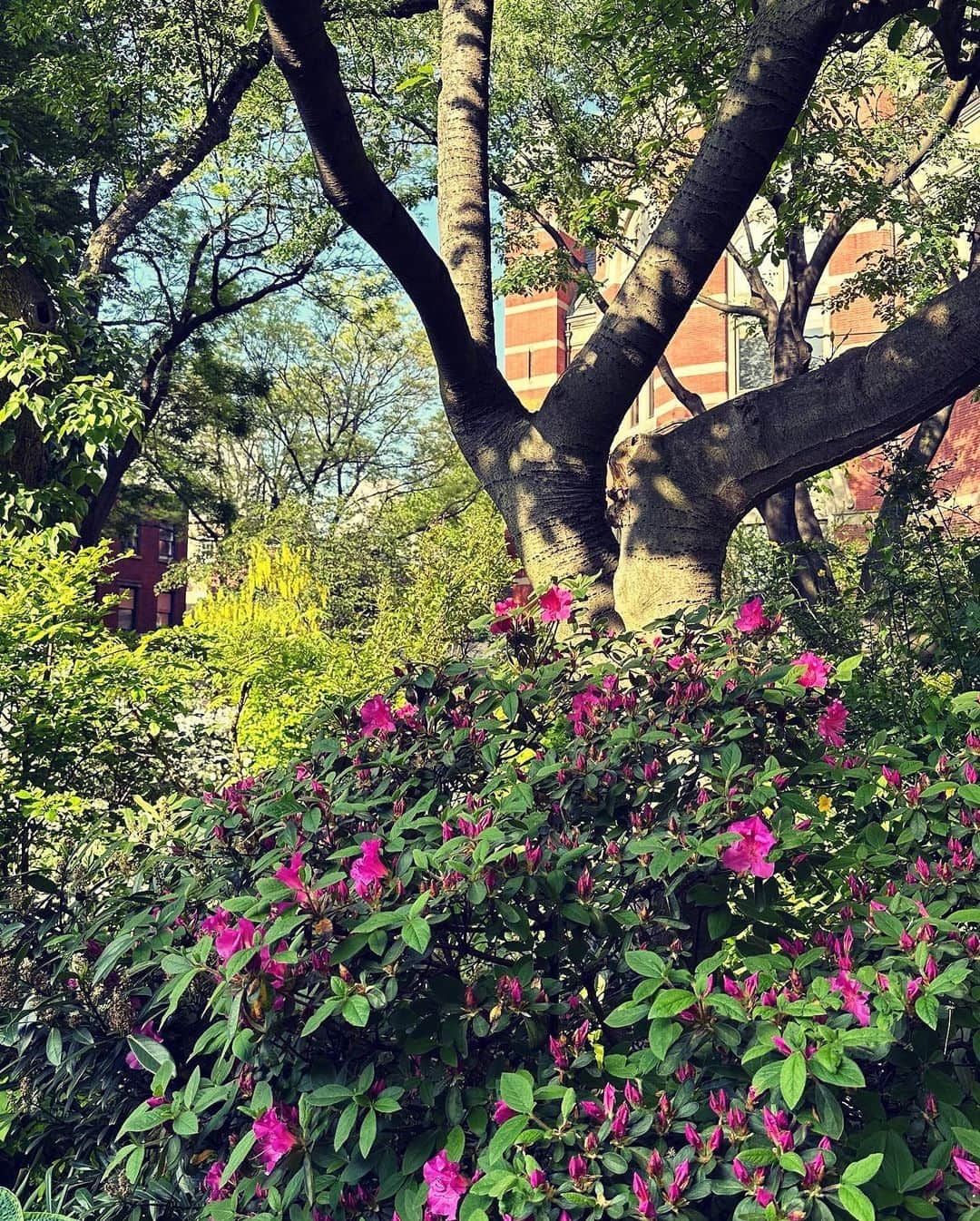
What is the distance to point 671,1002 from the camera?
1533 mm

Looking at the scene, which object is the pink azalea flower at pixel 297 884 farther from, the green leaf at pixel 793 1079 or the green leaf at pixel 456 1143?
the green leaf at pixel 793 1079

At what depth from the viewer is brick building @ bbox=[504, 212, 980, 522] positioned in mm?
17359

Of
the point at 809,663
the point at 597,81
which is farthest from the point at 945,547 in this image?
the point at 597,81

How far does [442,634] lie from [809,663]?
12357mm

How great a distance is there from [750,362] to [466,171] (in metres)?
19.0

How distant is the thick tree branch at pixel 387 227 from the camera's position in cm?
259

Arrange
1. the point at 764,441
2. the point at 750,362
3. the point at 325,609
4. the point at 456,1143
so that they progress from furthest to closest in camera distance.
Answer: the point at 750,362 → the point at 325,609 → the point at 764,441 → the point at 456,1143

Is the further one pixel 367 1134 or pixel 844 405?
pixel 844 405

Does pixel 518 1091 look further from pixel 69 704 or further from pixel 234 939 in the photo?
pixel 69 704

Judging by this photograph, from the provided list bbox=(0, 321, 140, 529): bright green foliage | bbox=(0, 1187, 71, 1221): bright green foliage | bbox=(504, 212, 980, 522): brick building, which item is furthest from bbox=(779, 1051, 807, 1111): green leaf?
bbox=(504, 212, 980, 522): brick building

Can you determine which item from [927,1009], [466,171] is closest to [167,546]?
[466,171]

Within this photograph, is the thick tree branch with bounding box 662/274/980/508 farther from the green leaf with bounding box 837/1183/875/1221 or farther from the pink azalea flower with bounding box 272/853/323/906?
the green leaf with bounding box 837/1183/875/1221

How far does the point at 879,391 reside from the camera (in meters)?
3.11

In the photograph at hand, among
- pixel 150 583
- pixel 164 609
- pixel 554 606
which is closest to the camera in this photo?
pixel 554 606
